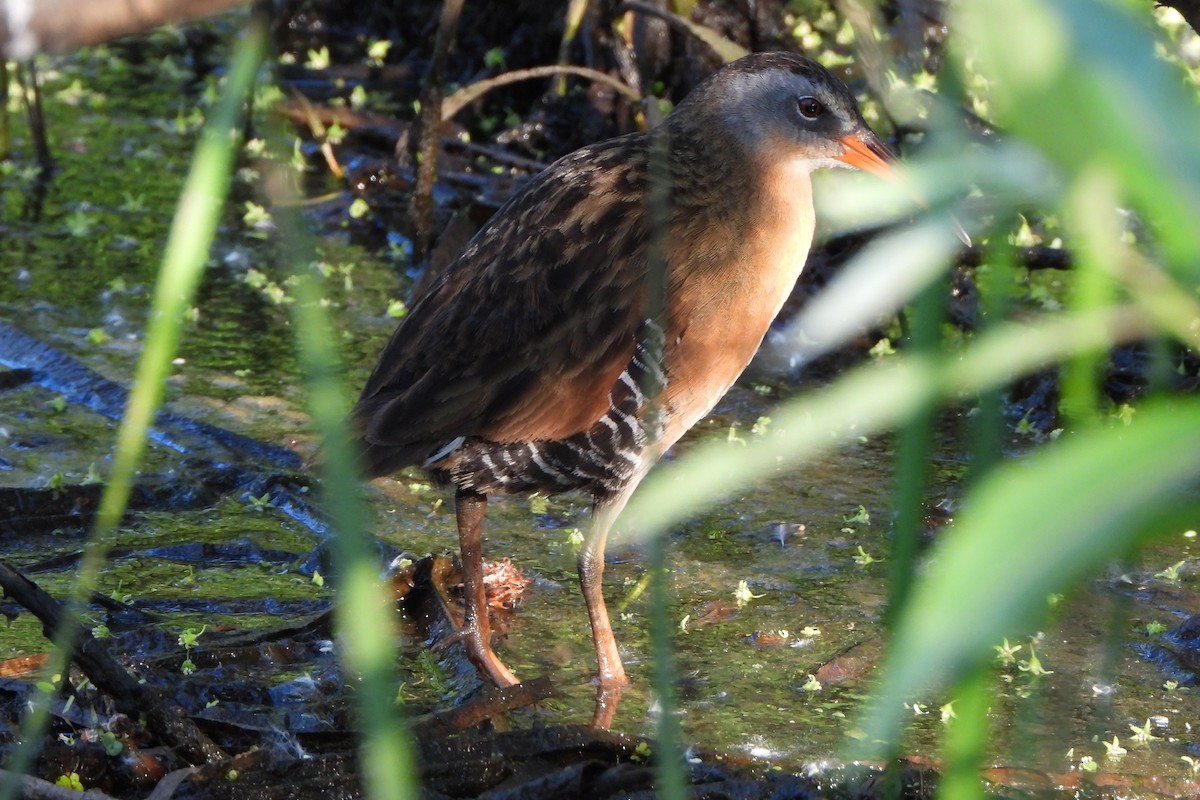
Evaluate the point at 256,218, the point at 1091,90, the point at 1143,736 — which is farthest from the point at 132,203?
the point at 1091,90

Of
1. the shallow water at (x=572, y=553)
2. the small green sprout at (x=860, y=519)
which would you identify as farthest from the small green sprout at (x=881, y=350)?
the small green sprout at (x=860, y=519)

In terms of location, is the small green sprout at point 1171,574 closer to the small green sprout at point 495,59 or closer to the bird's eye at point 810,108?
the bird's eye at point 810,108

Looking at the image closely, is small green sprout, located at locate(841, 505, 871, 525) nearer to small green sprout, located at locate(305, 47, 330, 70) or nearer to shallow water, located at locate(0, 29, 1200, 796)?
shallow water, located at locate(0, 29, 1200, 796)

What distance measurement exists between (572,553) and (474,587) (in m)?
0.57

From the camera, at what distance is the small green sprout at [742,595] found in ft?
12.1

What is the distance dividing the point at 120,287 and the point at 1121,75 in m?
5.29

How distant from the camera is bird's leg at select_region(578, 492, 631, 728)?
3262mm

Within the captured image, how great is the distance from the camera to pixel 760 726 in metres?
3.13

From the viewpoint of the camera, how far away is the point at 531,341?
3.27m

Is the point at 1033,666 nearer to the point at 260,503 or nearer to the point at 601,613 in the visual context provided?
the point at 601,613

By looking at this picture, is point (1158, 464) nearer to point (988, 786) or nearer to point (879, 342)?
point (988, 786)

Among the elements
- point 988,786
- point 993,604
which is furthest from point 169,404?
point 993,604

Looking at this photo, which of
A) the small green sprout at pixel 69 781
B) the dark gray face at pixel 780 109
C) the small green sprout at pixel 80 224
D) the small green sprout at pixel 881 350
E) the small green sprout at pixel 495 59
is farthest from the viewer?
the small green sprout at pixel 495 59

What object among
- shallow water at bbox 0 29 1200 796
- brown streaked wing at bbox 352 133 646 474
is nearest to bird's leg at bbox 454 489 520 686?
shallow water at bbox 0 29 1200 796
